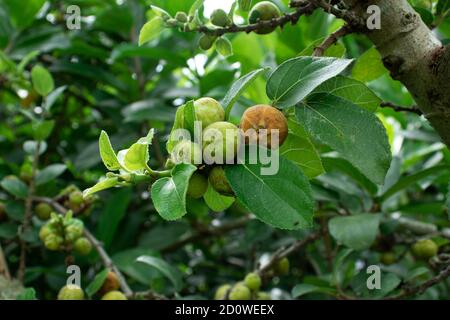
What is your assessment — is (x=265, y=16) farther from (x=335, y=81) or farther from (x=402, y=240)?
(x=402, y=240)

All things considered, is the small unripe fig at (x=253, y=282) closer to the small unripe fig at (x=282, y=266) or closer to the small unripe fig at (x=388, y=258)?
the small unripe fig at (x=282, y=266)

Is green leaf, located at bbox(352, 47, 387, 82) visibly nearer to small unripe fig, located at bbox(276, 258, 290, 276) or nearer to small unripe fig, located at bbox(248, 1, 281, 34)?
small unripe fig, located at bbox(248, 1, 281, 34)

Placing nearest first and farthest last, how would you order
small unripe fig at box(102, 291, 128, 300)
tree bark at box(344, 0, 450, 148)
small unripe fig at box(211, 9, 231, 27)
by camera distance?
tree bark at box(344, 0, 450, 148) < small unripe fig at box(211, 9, 231, 27) < small unripe fig at box(102, 291, 128, 300)

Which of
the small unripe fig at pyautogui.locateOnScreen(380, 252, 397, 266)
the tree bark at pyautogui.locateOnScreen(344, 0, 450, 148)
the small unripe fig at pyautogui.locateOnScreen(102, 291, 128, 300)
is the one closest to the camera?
the tree bark at pyautogui.locateOnScreen(344, 0, 450, 148)

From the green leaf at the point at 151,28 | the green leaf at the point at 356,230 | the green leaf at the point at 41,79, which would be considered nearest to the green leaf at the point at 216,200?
the green leaf at the point at 151,28

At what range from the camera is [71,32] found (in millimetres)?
2098

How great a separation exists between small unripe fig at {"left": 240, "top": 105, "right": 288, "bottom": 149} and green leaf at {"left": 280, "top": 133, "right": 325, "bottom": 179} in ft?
0.26

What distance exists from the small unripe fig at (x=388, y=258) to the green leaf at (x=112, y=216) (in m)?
0.71

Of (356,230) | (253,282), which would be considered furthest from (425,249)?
(253,282)

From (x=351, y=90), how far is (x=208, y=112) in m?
0.22

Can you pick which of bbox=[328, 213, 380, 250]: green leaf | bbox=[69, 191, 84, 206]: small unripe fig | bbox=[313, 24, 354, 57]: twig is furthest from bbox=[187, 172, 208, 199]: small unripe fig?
bbox=[69, 191, 84, 206]: small unripe fig

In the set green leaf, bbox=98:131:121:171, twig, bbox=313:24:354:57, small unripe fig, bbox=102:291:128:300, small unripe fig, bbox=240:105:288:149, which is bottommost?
small unripe fig, bbox=102:291:128:300

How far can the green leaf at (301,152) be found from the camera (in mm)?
808

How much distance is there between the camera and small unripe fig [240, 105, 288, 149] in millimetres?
718
